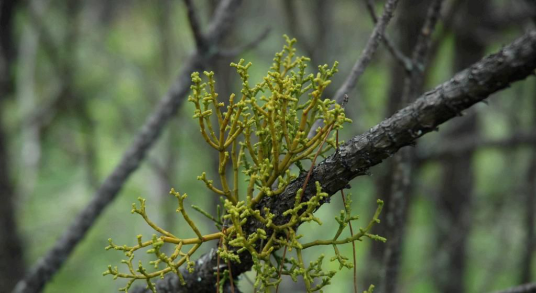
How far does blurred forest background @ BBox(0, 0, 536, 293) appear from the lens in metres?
3.72

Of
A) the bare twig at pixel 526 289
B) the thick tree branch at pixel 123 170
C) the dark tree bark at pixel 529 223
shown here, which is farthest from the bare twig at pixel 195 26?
the dark tree bark at pixel 529 223

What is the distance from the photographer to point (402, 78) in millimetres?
3199

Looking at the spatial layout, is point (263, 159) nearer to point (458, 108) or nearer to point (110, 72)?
point (458, 108)

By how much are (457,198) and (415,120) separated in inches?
168

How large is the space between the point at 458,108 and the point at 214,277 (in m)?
0.76

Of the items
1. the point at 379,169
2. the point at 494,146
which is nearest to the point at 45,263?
the point at 379,169

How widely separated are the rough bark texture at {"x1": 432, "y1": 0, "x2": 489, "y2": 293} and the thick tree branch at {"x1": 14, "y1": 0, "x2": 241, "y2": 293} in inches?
96.9

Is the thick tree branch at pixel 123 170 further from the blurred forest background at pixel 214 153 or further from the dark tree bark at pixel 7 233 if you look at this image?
the dark tree bark at pixel 7 233

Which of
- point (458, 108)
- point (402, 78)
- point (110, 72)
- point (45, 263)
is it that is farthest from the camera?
point (110, 72)

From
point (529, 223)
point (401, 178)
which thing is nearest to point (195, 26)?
point (401, 178)

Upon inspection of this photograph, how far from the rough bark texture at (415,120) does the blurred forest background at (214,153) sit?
49.7 inches

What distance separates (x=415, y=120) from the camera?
0.92 meters

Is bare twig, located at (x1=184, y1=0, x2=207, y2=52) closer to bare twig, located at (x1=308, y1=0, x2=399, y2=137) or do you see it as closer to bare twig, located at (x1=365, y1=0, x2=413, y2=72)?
bare twig, located at (x1=365, y1=0, x2=413, y2=72)

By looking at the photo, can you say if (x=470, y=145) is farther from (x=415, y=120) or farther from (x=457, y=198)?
(x=415, y=120)
